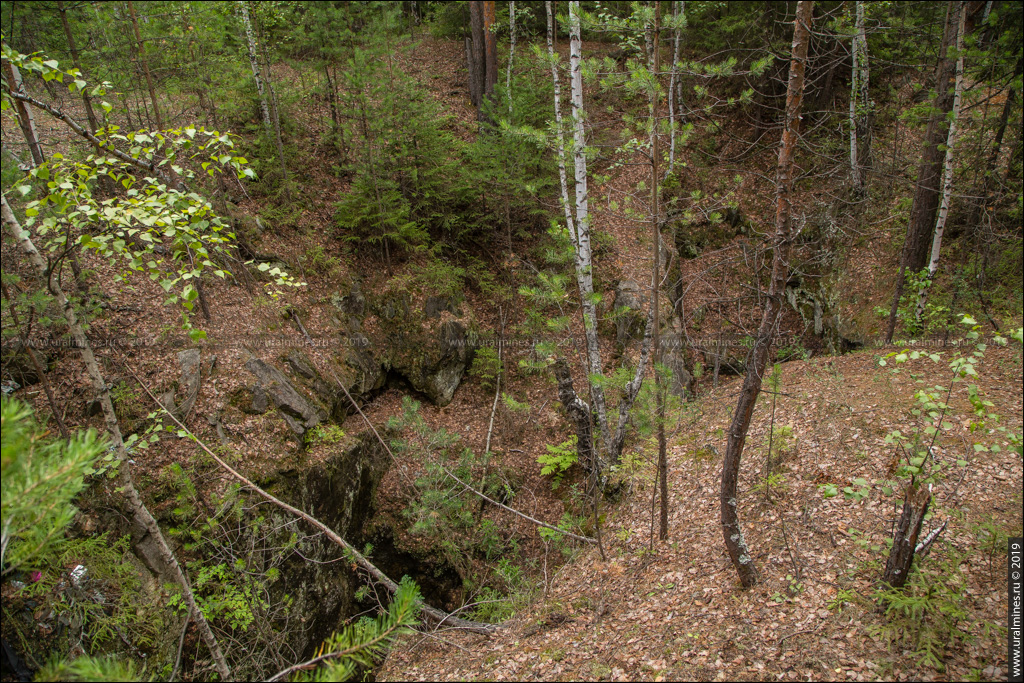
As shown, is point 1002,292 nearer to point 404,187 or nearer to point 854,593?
point 854,593

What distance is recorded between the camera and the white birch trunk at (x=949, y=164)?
23.6 ft

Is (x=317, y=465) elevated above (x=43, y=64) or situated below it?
below

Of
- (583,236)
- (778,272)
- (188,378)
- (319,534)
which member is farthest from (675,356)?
(188,378)

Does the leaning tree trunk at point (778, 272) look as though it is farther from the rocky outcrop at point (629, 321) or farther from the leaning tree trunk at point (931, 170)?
the rocky outcrop at point (629, 321)

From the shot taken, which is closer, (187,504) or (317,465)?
(187,504)

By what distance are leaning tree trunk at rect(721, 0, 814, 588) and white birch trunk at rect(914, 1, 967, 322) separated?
220 inches

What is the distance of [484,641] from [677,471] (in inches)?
144

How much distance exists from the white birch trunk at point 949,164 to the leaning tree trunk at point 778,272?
559cm

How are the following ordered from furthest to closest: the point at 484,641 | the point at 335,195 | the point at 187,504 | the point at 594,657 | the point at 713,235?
the point at 713,235 → the point at 335,195 → the point at 187,504 → the point at 484,641 → the point at 594,657

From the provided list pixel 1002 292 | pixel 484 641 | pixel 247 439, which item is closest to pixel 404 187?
pixel 247 439

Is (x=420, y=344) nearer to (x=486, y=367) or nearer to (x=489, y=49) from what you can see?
(x=486, y=367)

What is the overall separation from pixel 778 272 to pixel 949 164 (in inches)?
270

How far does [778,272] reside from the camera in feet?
12.7

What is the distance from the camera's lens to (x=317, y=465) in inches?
309
